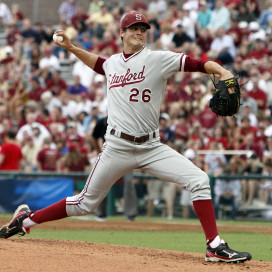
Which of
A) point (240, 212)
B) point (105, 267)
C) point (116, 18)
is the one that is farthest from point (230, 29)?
point (105, 267)

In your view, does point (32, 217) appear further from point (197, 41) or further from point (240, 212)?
point (197, 41)

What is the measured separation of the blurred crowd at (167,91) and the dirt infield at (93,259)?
672 centimetres

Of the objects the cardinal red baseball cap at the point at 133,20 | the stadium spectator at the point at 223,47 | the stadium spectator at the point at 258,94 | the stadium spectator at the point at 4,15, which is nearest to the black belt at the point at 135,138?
the cardinal red baseball cap at the point at 133,20

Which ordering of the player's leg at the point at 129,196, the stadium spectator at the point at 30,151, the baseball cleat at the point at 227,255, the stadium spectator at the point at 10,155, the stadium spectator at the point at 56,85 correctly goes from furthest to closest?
1. the stadium spectator at the point at 56,85
2. the stadium spectator at the point at 30,151
3. the stadium spectator at the point at 10,155
4. the player's leg at the point at 129,196
5. the baseball cleat at the point at 227,255

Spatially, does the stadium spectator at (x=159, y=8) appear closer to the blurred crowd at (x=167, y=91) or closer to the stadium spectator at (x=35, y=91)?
the blurred crowd at (x=167, y=91)

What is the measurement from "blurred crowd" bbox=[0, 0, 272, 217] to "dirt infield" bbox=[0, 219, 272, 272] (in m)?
6.72

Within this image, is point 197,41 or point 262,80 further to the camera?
point 197,41

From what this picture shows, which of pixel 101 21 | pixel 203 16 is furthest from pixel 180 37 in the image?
pixel 101 21

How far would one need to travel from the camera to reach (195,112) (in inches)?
611

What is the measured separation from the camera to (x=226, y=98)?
611 centimetres

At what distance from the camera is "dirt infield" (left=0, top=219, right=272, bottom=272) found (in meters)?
5.59

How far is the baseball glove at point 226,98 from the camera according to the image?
6.11 metres

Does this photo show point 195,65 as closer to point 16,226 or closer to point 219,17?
point 16,226

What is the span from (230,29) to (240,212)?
20.3 ft
